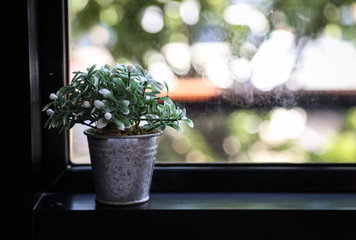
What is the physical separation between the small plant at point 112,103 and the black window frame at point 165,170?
0.17m

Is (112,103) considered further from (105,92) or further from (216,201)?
(216,201)

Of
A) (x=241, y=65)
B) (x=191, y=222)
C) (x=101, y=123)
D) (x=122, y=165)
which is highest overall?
(x=241, y=65)

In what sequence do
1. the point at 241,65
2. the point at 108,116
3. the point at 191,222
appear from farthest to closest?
1. the point at 241,65
2. the point at 191,222
3. the point at 108,116

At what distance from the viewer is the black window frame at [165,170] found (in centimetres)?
119

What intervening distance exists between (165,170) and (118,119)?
32 centimetres

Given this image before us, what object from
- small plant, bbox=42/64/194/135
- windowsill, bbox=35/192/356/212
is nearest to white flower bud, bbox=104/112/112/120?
small plant, bbox=42/64/194/135

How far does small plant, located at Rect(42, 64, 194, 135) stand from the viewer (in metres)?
1.00

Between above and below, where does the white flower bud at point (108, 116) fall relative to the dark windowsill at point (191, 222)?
above

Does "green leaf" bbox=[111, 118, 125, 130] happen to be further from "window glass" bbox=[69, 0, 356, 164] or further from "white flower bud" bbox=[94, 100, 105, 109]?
"window glass" bbox=[69, 0, 356, 164]

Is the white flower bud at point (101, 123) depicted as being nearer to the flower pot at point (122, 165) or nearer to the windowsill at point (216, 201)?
the flower pot at point (122, 165)

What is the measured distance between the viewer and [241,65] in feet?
4.14

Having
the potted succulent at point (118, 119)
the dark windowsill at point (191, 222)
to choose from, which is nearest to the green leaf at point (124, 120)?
the potted succulent at point (118, 119)

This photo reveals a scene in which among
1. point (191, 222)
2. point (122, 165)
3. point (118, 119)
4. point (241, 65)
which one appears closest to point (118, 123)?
point (118, 119)

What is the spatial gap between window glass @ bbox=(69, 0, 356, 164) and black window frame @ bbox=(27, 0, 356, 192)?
3 centimetres
